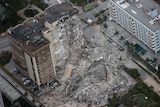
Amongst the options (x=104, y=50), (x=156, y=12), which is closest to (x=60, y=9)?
(x=104, y=50)

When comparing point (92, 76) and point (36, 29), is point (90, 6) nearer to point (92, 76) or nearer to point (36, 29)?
point (92, 76)

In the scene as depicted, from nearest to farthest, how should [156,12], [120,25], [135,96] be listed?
[135,96] < [156,12] < [120,25]

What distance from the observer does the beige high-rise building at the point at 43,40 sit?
274ft

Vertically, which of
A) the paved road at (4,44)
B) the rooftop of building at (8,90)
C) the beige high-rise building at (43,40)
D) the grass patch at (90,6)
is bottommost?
the grass patch at (90,6)

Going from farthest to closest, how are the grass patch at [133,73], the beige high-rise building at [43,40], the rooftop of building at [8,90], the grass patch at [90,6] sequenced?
the grass patch at [90,6]
the grass patch at [133,73]
the rooftop of building at [8,90]
the beige high-rise building at [43,40]

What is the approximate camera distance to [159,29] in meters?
88.5

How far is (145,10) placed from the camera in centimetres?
9225

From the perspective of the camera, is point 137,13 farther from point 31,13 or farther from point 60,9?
point 31,13

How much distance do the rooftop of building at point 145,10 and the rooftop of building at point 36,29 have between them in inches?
461

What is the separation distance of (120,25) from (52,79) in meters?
18.5

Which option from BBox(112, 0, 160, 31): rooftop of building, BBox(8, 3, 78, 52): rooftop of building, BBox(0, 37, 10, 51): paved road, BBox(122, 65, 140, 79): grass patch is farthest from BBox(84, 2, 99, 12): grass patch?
BBox(122, 65, 140, 79): grass patch

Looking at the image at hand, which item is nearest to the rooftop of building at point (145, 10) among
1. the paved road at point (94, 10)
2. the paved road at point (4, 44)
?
the paved road at point (94, 10)

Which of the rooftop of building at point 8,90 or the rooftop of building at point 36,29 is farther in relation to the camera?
the rooftop of building at point 8,90

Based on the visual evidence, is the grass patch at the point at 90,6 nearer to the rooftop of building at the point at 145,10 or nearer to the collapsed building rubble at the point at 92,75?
the rooftop of building at the point at 145,10
